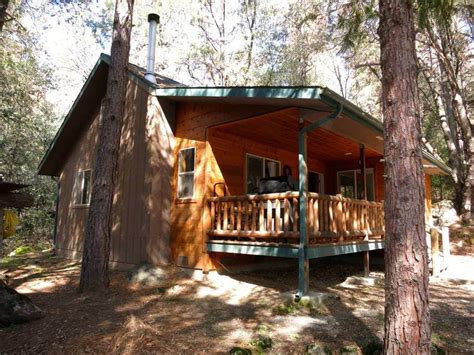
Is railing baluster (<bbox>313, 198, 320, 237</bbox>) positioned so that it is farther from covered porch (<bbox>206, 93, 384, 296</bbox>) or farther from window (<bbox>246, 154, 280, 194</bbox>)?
window (<bbox>246, 154, 280, 194</bbox>)

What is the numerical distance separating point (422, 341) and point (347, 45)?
4714 millimetres

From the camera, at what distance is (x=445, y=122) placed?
51.7 ft

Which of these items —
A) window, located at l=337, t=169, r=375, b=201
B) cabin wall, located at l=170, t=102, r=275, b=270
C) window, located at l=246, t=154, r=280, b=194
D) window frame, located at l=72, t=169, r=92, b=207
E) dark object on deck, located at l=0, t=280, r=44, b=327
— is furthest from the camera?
window, located at l=337, t=169, r=375, b=201

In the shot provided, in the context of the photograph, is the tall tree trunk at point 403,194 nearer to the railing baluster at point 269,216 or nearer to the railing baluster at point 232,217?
the railing baluster at point 269,216

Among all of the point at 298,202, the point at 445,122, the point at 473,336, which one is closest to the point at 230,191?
the point at 298,202

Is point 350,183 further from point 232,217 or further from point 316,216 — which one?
point 232,217

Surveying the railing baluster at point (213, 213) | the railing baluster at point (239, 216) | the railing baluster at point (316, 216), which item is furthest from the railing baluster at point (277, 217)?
the railing baluster at point (213, 213)

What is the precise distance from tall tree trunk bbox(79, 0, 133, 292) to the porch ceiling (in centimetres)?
232

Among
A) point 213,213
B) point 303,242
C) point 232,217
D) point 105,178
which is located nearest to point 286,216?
point 303,242

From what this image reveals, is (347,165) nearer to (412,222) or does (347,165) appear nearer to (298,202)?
(298,202)

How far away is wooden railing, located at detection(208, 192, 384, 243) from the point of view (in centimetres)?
611

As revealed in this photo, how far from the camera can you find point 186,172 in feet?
25.9

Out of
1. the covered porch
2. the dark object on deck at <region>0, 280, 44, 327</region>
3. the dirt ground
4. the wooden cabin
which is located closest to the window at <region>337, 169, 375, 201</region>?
the wooden cabin

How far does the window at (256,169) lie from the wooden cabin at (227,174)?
1.1 inches
